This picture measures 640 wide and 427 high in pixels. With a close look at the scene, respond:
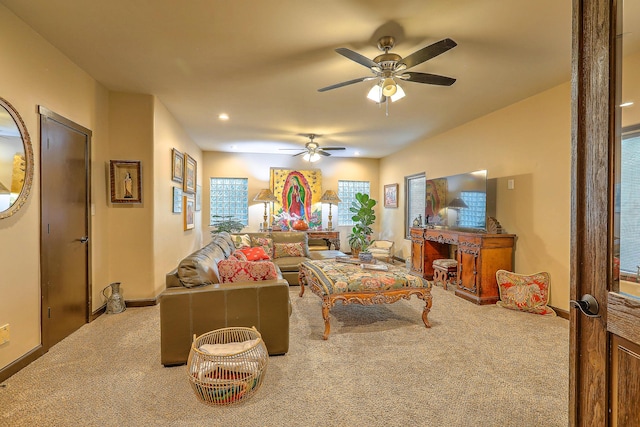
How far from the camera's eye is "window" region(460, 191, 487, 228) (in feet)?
13.3

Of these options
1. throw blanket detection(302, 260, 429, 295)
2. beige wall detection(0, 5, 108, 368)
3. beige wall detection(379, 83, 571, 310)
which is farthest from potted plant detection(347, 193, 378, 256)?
beige wall detection(0, 5, 108, 368)

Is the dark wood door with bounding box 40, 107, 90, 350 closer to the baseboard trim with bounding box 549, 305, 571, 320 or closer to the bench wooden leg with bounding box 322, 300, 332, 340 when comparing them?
the bench wooden leg with bounding box 322, 300, 332, 340

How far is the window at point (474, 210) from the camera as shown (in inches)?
160

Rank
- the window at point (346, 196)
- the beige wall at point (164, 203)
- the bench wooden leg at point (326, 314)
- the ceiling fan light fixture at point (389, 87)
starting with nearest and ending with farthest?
1. the ceiling fan light fixture at point (389, 87)
2. the bench wooden leg at point (326, 314)
3. the beige wall at point (164, 203)
4. the window at point (346, 196)

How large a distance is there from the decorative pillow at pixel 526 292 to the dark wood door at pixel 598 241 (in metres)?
2.97

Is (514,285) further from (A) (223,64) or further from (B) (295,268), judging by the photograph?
(A) (223,64)

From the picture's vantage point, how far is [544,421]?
5.73ft

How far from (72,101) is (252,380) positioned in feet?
10.3

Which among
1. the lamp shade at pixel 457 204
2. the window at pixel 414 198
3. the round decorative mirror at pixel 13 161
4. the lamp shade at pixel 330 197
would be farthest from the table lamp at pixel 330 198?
the round decorative mirror at pixel 13 161

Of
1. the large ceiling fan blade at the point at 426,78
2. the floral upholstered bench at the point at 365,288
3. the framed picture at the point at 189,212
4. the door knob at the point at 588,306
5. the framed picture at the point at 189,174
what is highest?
the large ceiling fan blade at the point at 426,78

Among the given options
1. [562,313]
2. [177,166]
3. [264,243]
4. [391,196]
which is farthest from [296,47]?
[391,196]

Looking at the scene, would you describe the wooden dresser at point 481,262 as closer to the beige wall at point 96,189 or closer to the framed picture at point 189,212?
Answer: the beige wall at point 96,189

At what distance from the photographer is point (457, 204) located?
454 cm

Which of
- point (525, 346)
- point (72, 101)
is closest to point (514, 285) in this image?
point (525, 346)
